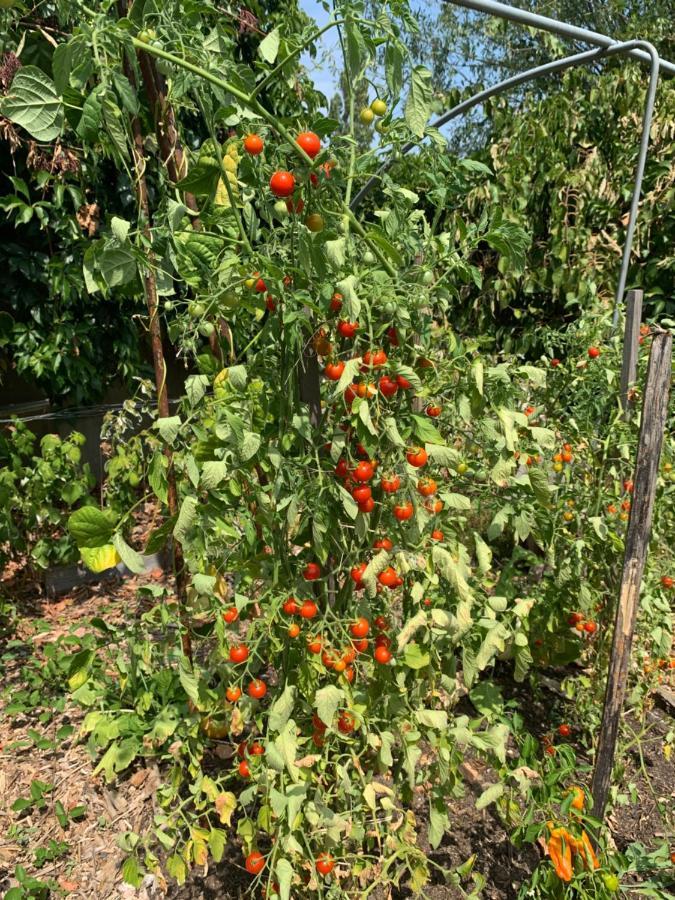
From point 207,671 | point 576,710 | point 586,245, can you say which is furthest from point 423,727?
point 586,245

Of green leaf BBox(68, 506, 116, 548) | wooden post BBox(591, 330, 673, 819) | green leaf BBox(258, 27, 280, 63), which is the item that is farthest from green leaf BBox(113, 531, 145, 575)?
wooden post BBox(591, 330, 673, 819)

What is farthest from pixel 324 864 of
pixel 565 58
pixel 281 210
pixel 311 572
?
pixel 565 58

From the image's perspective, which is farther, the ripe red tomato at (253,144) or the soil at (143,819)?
the soil at (143,819)

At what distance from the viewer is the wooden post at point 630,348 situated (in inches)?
66.4

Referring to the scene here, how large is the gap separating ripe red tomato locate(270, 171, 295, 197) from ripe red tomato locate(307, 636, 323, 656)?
75 cm

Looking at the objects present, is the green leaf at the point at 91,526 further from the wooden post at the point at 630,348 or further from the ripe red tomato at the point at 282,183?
the wooden post at the point at 630,348

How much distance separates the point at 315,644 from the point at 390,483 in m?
0.33

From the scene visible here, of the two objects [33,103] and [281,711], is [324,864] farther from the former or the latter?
[33,103]

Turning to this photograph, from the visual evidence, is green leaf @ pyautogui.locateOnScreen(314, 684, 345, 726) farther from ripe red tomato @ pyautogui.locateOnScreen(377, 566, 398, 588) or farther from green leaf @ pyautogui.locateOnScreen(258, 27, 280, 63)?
green leaf @ pyautogui.locateOnScreen(258, 27, 280, 63)

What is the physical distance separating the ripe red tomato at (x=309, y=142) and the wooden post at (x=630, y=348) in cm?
114

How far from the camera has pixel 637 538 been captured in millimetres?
1337

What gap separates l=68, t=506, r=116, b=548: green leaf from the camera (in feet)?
3.17

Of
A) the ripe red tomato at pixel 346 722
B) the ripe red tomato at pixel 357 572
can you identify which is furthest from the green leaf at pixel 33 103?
the ripe red tomato at pixel 346 722

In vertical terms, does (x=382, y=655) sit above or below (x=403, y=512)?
below
